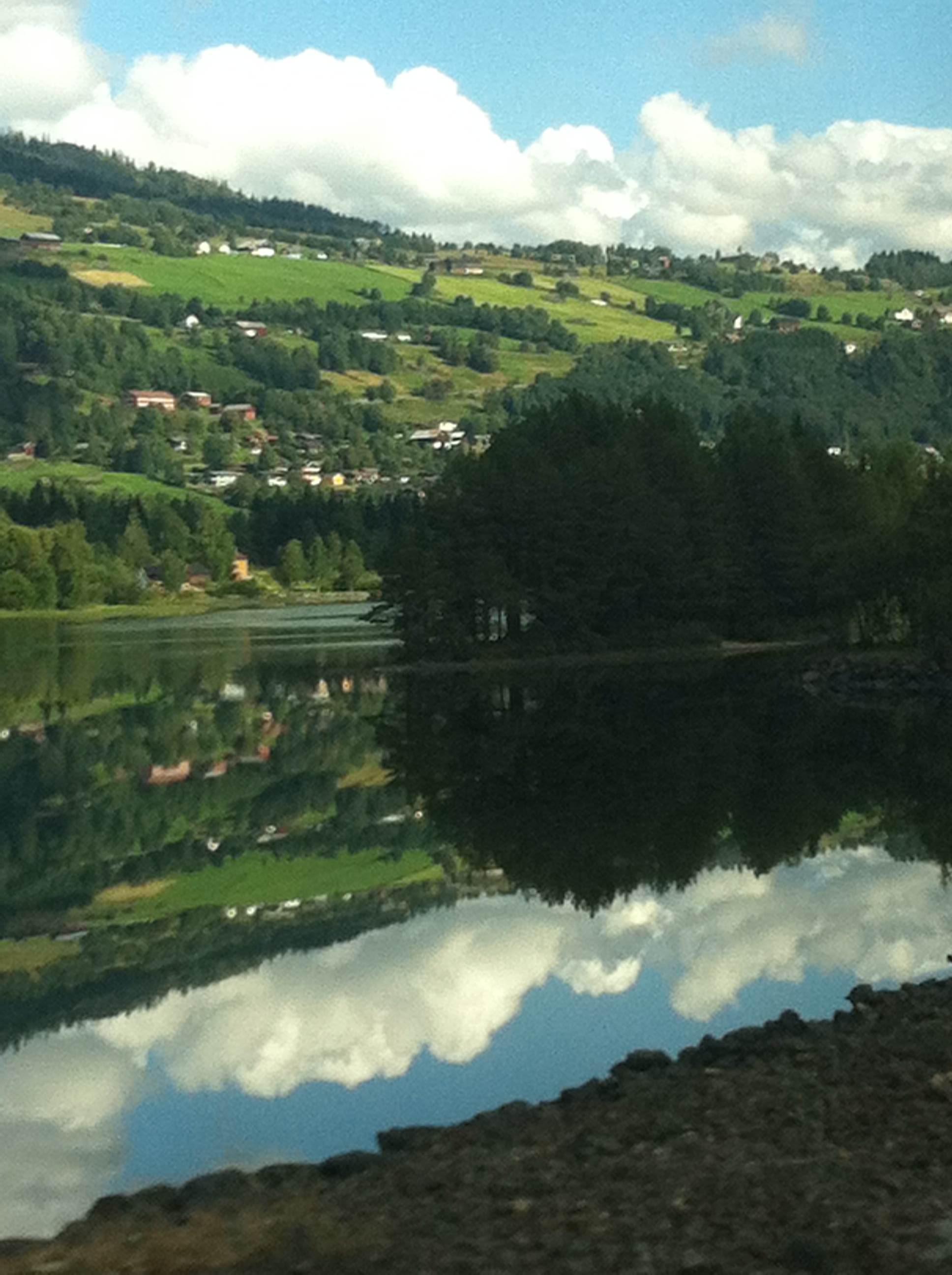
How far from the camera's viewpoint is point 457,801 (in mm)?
41688

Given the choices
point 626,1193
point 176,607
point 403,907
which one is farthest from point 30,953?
point 176,607

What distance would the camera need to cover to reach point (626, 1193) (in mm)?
12586

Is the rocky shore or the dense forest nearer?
the rocky shore

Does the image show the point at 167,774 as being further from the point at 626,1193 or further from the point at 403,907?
the point at 626,1193

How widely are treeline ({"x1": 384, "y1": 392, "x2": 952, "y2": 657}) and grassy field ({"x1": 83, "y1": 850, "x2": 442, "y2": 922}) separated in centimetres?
4592

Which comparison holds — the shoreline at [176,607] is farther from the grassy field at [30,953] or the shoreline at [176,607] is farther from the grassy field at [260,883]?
the grassy field at [30,953]

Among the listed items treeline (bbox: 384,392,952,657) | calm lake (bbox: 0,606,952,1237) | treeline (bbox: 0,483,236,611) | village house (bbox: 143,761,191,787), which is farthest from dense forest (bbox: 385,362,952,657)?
treeline (bbox: 0,483,236,611)

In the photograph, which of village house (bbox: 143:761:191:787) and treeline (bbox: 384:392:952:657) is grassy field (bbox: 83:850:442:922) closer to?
village house (bbox: 143:761:191:787)

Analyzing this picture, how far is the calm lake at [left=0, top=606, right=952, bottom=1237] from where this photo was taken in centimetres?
1814

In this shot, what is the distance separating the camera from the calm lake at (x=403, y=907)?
18141 mm

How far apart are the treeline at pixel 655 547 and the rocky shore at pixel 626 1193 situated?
61.2m

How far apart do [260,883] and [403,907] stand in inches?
144

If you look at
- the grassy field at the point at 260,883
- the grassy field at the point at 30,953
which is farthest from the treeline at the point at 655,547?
the grassy field at the point at 30,953

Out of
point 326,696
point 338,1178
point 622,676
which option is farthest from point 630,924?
point 622,676
